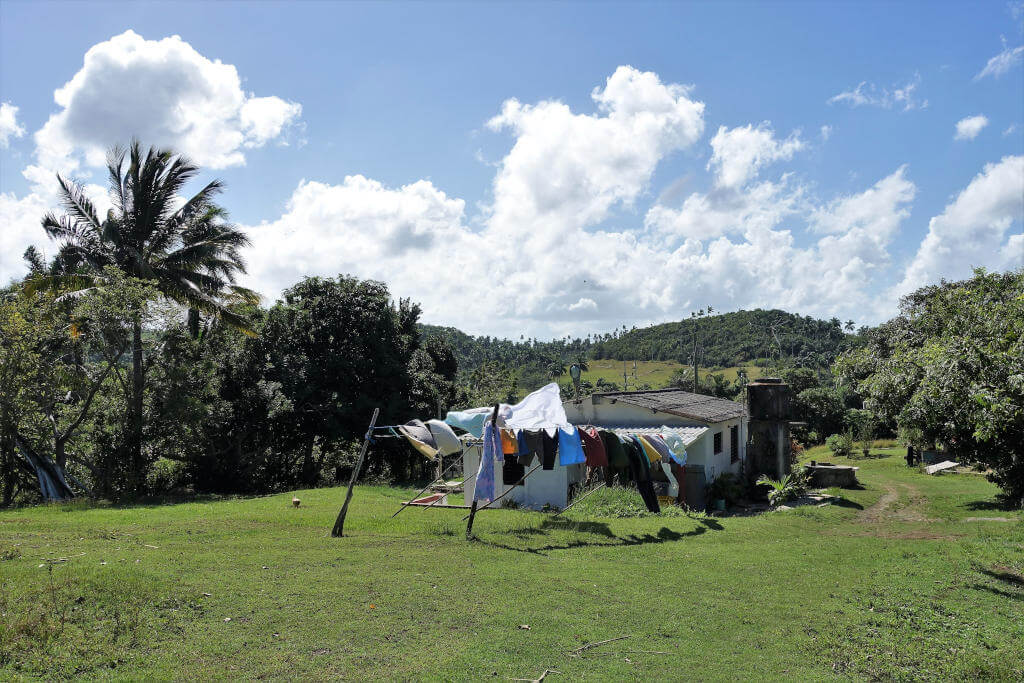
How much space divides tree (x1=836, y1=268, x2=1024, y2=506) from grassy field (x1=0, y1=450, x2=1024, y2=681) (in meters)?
2.60

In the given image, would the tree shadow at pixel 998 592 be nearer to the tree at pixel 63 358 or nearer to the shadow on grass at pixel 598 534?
the shadow on grass at pixel 598 534

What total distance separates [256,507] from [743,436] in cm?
2076

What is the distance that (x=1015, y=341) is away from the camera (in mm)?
12141

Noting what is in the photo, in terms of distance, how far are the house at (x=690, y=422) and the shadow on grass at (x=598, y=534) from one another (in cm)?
596

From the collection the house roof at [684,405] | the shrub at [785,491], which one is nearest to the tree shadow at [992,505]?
the shrub at [785,491]

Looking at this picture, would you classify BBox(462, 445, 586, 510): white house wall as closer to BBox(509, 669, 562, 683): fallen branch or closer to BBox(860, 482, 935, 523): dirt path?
BBox(860, 482, 935, 523): dirt path

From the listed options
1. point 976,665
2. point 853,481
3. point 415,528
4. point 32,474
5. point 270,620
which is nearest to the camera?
point 976,665

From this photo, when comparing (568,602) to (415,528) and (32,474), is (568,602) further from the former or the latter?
(32,474)

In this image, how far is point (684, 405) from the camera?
26.1m

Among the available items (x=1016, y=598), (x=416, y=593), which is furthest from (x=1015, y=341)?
(x=416, y=593)

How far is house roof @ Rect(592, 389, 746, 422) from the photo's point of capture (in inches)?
928

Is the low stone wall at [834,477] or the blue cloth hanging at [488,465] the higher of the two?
the blue cloth hanging at [488,465]

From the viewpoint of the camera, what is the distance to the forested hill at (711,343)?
114125mm

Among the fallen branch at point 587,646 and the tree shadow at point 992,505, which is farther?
the tree shadow at point 992,505
